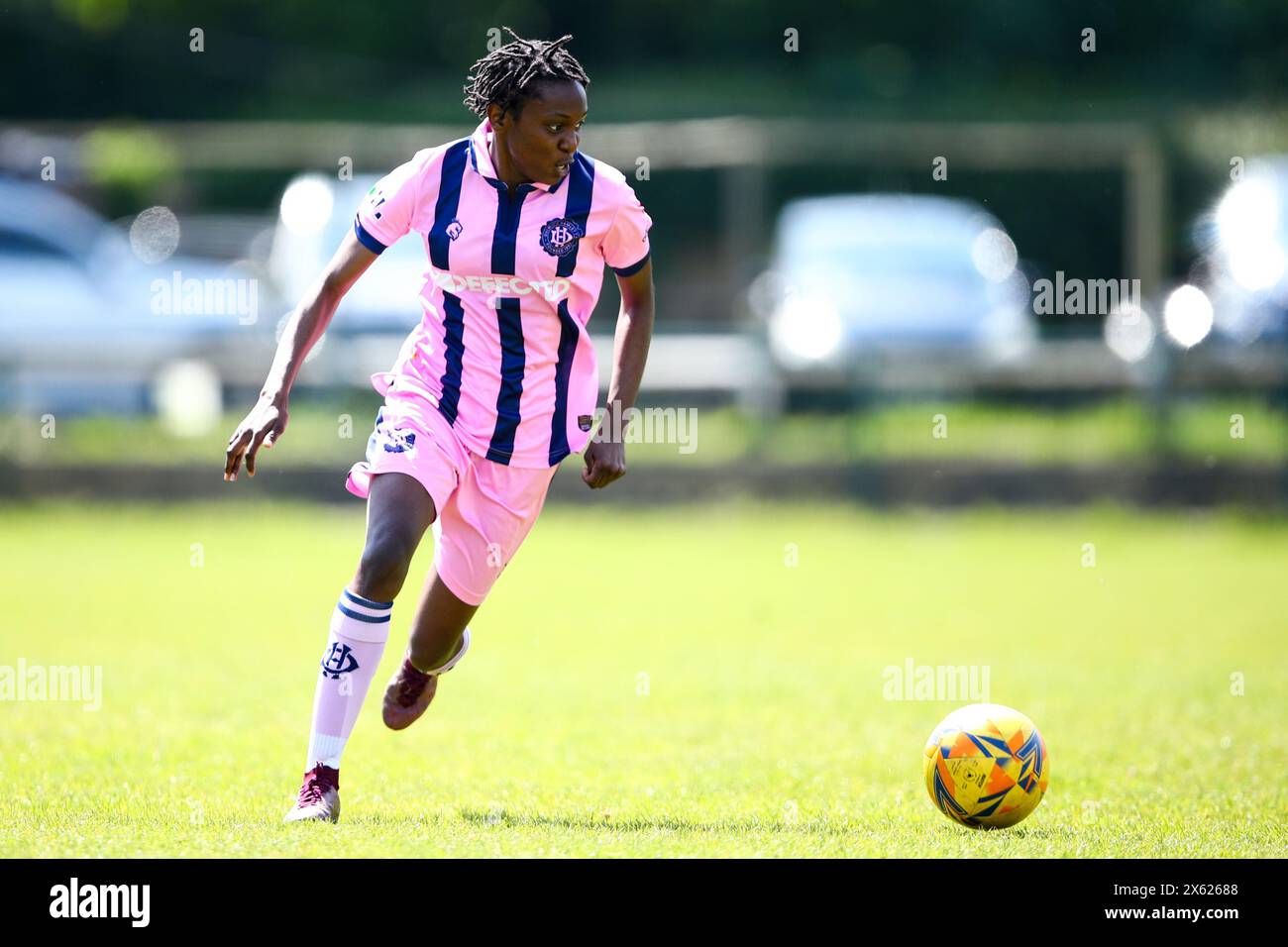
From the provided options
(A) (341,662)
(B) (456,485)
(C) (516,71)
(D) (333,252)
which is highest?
(D) (333,252)

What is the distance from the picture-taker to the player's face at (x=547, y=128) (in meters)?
6.08

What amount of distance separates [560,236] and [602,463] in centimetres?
83

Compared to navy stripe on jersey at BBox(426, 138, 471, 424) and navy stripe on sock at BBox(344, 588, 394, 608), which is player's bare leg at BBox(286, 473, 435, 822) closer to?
navy stripe on sock at BBox(344, 588, 394, 608)

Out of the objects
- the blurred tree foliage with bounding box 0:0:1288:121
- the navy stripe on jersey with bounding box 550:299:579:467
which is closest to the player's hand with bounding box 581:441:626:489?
the navy stripe on jersey with bounding box 550:299:579:467

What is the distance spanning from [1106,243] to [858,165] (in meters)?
3.25

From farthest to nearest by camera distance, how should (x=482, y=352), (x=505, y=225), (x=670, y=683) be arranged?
(x=670, y=683) < (x=482, y=352) < (x=505, y=225)

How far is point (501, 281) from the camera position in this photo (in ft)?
20.7

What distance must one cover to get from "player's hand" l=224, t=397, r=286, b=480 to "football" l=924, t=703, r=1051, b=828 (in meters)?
2.52

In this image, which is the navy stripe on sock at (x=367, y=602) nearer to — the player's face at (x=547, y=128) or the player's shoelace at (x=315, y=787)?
the player's shoelace at (x=315, y=787)

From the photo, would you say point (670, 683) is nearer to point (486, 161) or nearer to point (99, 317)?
point (486, 161)

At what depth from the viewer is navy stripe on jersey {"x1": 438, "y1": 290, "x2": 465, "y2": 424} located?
20.7ft

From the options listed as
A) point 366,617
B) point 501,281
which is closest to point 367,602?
point 366,617

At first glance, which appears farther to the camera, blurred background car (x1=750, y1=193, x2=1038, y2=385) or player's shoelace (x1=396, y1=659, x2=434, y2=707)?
blurred background car (x1=750, y1=193, x2=1038, y2=385)
